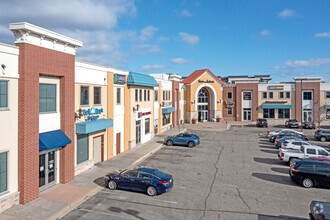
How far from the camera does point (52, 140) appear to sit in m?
14.3

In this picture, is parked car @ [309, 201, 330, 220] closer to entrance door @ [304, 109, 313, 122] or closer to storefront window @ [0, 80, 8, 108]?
storefront window @ [0, 80, 8, 108]

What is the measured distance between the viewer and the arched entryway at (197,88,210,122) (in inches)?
2137

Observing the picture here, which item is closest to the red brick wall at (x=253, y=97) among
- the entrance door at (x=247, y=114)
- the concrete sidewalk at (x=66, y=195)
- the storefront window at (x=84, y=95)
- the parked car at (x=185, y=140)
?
the entrance door at (x=247, y=114)

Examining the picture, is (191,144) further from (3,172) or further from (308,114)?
(308,114)

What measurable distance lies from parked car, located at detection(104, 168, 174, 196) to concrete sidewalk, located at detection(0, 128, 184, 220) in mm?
1118

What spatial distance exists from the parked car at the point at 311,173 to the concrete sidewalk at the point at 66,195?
1204 cm

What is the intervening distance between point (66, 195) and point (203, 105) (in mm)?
43678

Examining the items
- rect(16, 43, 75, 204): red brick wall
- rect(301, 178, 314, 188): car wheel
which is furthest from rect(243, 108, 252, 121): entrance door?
rect(16, 43, 75, 204): red brick wall

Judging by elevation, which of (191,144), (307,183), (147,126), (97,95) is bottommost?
(307,183)

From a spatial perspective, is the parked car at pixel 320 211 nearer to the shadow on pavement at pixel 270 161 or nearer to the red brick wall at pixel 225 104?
the shadow on pavement at pixel 270 161

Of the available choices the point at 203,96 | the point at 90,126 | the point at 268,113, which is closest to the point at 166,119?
the point at 203,96

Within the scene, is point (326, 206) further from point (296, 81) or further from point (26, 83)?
point (296, 81)

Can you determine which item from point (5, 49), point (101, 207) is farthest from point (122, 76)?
point (101, 207)

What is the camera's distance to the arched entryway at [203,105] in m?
54.3
